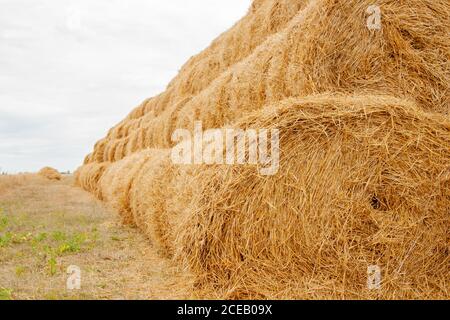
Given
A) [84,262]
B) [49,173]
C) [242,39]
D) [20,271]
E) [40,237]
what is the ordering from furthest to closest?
[49,173] < [242,39] < [40,237] < [84,262] < [20,271]

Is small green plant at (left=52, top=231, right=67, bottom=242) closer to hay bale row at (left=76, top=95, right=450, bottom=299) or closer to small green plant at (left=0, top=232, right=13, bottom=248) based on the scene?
small green plant at (left=0, top=232, right=13, bottom=248)

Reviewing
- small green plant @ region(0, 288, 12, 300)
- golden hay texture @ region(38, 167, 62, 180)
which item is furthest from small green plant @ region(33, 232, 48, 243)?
golden hay texture @ region(38, 167, 62, 180)

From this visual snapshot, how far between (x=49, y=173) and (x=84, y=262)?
28.6 metres

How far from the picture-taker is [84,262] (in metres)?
5.24

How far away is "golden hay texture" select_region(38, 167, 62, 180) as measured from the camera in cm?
3122

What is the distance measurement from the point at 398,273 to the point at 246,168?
137 centimetres

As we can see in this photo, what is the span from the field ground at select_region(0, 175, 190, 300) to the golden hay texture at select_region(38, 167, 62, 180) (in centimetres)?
2333

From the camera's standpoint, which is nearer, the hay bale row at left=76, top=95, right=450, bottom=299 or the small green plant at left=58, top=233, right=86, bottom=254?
the hay bale row at left=76, top=95, right=450, bottom=299

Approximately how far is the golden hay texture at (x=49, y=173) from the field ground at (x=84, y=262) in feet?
76.5

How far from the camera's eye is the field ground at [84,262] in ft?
13.3

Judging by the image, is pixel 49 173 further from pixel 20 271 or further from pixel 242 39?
pixel 20 271

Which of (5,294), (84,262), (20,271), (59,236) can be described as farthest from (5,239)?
(5,294)
